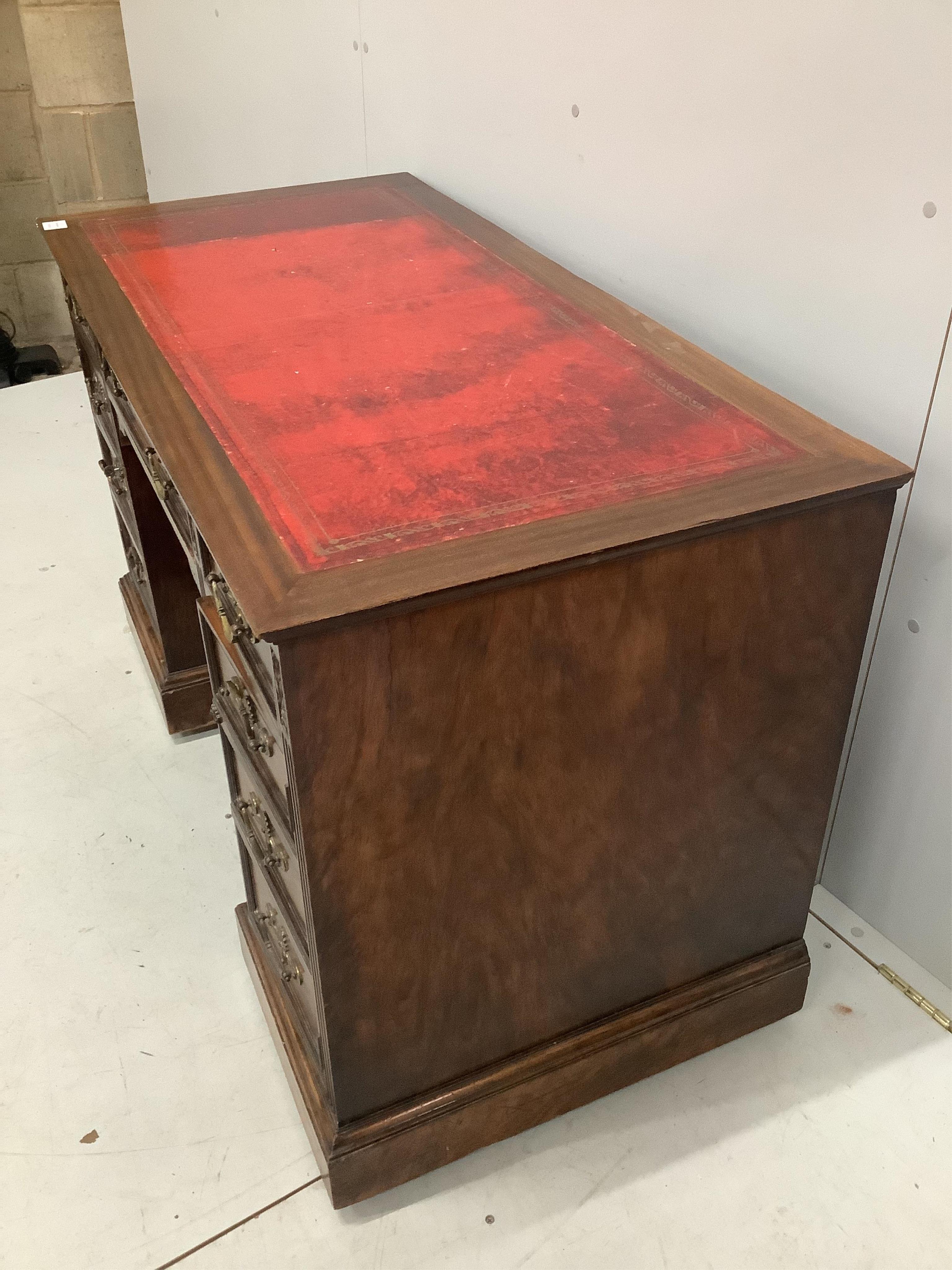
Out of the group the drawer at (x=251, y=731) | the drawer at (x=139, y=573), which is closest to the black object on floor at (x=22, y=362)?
the drawer at (x=139, y=573)

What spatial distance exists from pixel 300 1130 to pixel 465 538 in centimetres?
80

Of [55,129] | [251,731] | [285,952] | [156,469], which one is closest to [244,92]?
[55,129]

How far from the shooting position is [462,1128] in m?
1.30

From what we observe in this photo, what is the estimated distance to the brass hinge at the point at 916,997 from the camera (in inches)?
58.1

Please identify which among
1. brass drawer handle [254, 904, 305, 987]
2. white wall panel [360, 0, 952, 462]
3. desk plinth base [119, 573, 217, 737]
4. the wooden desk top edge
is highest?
white wall panel [360, 0, 952, 462]

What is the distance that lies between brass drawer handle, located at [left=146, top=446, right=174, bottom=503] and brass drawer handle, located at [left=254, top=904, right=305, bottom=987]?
0.50m

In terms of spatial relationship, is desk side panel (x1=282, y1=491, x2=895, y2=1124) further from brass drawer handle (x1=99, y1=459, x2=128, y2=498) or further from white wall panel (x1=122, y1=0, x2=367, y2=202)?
white wall panel (x1=122, y1=0, x2=367, y2=202)

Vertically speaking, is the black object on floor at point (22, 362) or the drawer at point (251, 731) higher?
the drawer at point (251, 731)

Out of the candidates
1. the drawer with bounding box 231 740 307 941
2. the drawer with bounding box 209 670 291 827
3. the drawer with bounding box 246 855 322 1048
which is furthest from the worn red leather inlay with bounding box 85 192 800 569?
the drawer with bounding box 246 855 322 1048

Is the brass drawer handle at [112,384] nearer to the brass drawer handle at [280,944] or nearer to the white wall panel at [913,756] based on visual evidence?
the brass drawer handle at [280,944]

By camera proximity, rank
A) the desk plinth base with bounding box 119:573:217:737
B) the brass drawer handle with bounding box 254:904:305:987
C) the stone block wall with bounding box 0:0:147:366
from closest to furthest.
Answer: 1. the brass drawer handle with bounding box 254:904:305:987
2. the desk plinth base with bounding box 119:573:217:737
3. the stone block wall with bounding box 0:0:147:366

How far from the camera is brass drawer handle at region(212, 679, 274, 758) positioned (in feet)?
3.79

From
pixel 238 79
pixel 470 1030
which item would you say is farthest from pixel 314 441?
pixel 238 79

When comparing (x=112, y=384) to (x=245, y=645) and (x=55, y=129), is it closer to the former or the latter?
(x=245, y=645)
